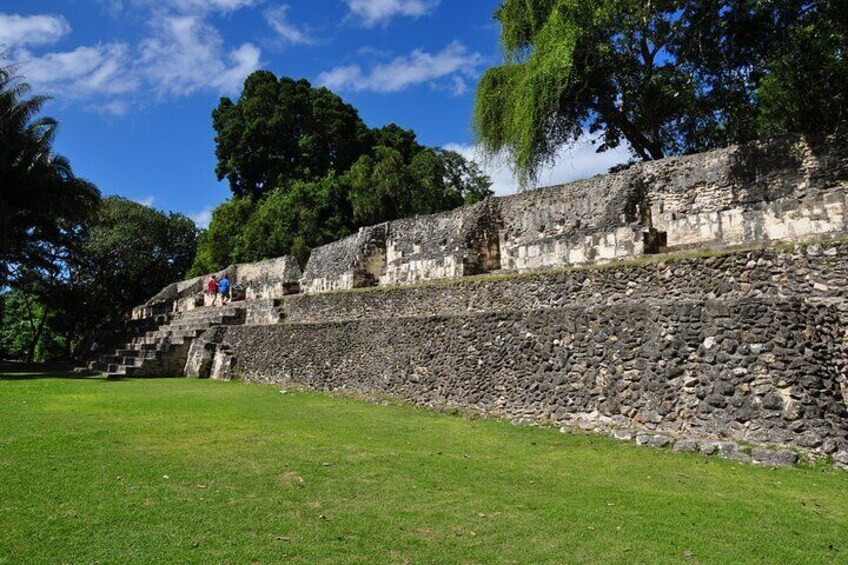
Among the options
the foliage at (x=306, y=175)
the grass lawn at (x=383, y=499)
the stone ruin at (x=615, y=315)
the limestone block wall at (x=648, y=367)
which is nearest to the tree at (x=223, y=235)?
the foliage at (x=306, y=175)

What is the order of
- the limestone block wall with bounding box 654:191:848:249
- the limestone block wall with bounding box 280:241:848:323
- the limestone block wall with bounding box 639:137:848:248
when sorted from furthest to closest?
the limestone block wall with bounding box 639:137:848:248 < the limestone block wall with bounding box 654:191:848:249 < the limestone block wall with bounding box 280:241:848:323

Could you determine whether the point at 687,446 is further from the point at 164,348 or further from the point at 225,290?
the point at 225,290

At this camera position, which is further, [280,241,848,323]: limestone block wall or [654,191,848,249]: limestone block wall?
[654,191,848,249]: limestone block wall

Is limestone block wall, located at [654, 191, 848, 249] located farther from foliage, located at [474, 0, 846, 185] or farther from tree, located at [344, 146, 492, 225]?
tree, located at [344, 146, 492, 225]

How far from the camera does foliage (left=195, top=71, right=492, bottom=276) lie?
30766 millimetres

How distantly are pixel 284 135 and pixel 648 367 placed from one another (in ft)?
105

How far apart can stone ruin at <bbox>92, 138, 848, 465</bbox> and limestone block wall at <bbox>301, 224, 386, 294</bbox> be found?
0.05 meters

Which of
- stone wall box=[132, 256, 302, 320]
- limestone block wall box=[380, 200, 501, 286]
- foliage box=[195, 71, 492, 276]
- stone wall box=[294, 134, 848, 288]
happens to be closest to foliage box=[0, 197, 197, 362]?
foliage box=[195, 71, 492, 276]

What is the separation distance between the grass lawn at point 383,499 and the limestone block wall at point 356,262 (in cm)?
920

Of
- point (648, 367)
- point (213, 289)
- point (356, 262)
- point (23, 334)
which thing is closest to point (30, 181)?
point (213, 289)

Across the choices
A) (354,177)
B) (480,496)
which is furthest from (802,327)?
(354,177)

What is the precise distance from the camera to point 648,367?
8.17 meters

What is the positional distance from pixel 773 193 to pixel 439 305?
20.5 feet

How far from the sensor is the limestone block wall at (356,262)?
17.6 metres
